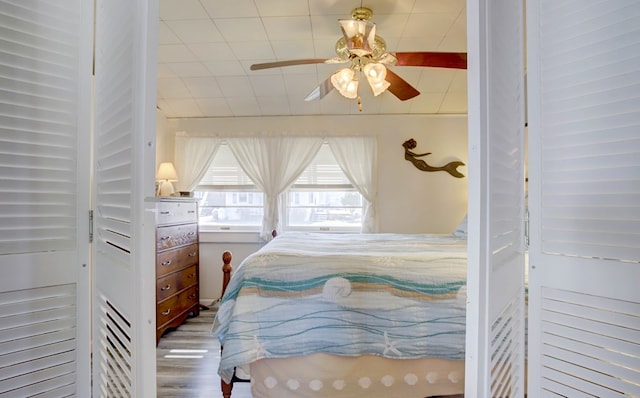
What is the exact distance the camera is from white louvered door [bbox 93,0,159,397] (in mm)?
810

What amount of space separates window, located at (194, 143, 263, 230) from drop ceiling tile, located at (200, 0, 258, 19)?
1840 mm

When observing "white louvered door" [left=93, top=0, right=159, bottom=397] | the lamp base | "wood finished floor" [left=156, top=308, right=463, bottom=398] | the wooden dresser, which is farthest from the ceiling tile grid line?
"wood finished floor" [left=156, top=308, right=463, bottom=398]

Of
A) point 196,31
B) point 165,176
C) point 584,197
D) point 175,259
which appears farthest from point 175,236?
point 584,197

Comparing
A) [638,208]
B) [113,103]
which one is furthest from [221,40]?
[638,208]

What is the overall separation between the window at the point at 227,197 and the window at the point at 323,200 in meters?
0.43

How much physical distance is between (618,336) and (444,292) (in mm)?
933

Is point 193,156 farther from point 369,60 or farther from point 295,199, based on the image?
point 369,60

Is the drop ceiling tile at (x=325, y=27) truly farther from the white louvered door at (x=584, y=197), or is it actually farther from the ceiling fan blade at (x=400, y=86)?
the white louvered door at (x=584, y=197)

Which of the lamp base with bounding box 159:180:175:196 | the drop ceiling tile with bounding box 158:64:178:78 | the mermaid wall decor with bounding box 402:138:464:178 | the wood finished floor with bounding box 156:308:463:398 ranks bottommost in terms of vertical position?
the wood finished floor with bounding box 156:308:463:398

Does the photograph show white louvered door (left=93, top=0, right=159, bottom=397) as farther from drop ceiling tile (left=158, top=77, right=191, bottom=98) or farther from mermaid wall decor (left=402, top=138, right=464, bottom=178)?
mermaid wall decor (left=402, top=138, right=464, bottom=178)

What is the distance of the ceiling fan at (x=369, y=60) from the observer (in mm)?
1858

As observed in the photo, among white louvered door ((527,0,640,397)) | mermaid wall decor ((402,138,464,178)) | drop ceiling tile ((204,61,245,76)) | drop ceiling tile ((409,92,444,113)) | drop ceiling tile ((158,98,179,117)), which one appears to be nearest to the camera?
white louvered door ((527,0,640,397))

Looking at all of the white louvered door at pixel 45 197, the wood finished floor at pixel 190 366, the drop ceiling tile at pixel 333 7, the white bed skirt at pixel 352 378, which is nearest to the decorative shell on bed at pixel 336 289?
the white bed skirt at pixel 352 378

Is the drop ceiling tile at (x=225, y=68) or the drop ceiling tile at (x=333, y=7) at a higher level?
the drop ceiling tile at (x=333, y=7)
